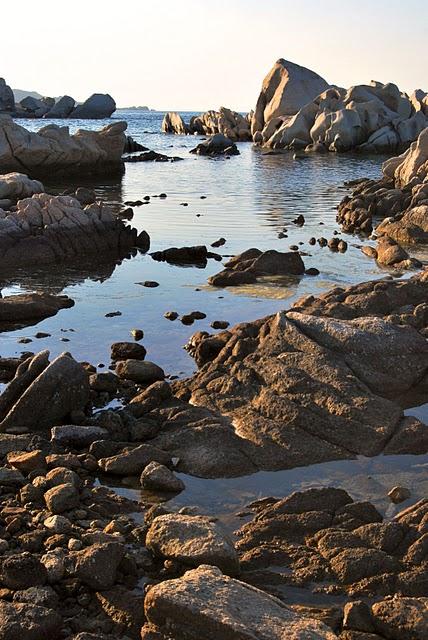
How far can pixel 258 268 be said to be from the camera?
24.7m

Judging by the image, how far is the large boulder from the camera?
142 m

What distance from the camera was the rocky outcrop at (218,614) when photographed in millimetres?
7051

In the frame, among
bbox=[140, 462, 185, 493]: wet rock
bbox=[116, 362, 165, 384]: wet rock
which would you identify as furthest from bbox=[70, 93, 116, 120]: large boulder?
bbox=[140, 462, 185, 493]: wet rock

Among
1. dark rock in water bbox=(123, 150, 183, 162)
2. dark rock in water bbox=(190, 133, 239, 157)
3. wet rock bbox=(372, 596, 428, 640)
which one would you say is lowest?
wet rock bbox=(372, 596, 428, 640)

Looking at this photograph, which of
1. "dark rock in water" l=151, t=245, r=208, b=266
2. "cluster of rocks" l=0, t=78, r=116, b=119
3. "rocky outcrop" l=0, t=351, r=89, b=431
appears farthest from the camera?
"cluster of rocks" l=0, t=78, r=116, b=119

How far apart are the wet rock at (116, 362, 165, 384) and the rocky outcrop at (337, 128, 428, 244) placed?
1764 cm

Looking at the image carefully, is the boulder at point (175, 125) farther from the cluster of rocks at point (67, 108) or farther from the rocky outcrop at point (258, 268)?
the rocky outcrop at point (258, 268)

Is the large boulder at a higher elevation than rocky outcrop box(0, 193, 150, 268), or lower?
higher

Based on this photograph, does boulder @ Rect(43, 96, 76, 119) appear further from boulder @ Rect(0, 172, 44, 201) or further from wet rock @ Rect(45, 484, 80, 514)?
wet rock @ Rect(45, 484, 80, 514)

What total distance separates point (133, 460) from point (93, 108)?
138 meters

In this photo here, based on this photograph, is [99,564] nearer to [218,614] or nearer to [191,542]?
[191,542]

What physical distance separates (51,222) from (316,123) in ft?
209

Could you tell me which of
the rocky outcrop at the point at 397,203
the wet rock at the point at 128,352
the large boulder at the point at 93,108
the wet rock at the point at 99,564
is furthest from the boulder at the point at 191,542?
the large boulder at the point at 93,108

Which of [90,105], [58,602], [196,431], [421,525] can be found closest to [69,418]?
[196,431]
